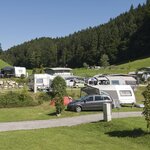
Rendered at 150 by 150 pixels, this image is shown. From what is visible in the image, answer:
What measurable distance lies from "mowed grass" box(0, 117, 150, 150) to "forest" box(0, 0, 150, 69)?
92.8m

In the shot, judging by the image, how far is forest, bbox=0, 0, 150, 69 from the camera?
126 metres

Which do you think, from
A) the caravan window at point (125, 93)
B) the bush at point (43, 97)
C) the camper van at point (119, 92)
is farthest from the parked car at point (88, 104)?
the bush at point (43, 97)

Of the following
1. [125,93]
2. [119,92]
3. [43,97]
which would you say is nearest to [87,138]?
[119,92]

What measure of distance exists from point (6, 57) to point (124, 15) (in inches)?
2201

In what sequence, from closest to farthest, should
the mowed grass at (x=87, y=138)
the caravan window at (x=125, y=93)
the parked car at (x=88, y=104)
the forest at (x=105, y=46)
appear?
the mowed grass at (x=87, y=138), the parked car at (x=88, y=104), the caravan window at (x=125, y=93), the forest at (x=105, y=46)

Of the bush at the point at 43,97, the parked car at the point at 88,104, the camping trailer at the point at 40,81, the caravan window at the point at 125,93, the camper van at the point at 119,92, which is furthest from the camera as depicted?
the camping trailer at the point at 40,81

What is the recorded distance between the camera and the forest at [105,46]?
126 meters

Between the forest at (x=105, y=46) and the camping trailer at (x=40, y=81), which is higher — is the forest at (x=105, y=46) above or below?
above

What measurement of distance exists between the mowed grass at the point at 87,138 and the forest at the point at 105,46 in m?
92.8

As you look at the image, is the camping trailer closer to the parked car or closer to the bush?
the bush

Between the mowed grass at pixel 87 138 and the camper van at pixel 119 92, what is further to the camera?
the camper van at pixel 119 92

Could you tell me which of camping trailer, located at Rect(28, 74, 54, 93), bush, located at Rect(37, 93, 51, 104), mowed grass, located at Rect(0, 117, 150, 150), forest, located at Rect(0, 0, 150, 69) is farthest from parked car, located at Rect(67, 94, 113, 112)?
forest, located at Rect(0, 0, 150, 69)

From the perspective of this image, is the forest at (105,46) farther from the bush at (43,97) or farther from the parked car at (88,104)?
the parked car at (88,104)

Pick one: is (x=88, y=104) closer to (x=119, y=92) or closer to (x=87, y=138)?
(x=119, y=92)
